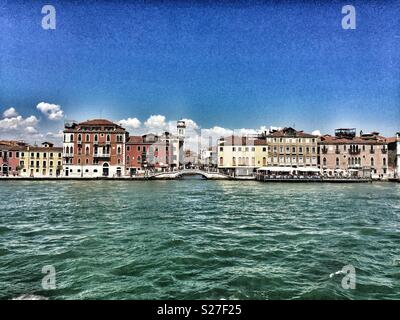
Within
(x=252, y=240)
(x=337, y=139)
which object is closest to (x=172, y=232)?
(x=252, y=240)

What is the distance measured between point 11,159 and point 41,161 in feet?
12.2

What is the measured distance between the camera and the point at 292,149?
39625 mm

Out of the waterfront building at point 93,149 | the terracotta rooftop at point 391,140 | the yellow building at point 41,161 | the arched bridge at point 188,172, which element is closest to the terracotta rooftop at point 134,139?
the waterfront building at point 93,149

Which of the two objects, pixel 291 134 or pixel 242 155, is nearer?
pixel 291 134

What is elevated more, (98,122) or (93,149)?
(98,122)

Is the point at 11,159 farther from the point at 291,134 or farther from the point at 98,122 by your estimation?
the point at 291,134

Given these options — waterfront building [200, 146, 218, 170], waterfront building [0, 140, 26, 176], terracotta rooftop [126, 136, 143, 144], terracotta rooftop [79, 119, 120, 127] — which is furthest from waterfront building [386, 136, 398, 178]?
waterfront building [0, 140, 26, 176]

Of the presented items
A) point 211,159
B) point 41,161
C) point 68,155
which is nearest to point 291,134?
point 211,159

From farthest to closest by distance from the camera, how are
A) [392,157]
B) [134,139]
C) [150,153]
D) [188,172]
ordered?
[134,139] < [150,153] < [392,157] < [188,172]

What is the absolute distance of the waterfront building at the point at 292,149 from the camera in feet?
129

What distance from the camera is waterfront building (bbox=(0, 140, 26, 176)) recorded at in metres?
38.0

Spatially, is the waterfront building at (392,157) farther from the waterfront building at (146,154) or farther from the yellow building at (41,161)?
the yellow building at (41,161)

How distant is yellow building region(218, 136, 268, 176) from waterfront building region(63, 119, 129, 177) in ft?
46.9

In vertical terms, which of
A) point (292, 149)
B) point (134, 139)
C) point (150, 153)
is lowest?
point (150, 153)
